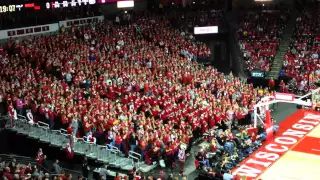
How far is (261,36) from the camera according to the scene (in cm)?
4550

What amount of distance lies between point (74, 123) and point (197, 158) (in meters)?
6.07

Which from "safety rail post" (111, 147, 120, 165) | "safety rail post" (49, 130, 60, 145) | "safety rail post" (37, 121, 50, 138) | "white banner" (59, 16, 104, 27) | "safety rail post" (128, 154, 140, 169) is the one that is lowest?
"safety rail post" (128, 154, 140, 169)

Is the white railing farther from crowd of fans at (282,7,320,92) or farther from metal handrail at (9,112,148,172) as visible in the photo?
crowd of fans at (282,7,320,92)

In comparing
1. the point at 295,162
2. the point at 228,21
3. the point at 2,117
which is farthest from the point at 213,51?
the point at 2,117

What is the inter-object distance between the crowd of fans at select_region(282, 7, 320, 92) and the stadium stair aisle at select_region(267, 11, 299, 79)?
0.45 metres

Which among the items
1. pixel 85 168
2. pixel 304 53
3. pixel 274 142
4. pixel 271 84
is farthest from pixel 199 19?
pixel 85 168

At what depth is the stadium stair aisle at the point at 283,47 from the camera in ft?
136

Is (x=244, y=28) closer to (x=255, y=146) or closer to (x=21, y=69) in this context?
(x=255, y=146)

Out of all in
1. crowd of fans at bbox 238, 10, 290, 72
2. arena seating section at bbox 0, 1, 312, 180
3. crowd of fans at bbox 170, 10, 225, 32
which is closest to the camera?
arena seating section at bbox 0, 1, 312, 180

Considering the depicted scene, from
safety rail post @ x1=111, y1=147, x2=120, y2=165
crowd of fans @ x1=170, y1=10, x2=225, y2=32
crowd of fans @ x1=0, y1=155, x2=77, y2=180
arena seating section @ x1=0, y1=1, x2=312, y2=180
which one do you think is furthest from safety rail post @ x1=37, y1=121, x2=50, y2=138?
crowd of fans @ x1=170, y1=10, x2=225, y2=32

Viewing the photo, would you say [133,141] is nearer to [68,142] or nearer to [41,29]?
[68,142]

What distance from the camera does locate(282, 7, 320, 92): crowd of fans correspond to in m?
38.8

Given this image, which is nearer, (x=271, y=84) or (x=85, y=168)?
(x=85, y=168)

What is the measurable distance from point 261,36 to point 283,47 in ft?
7.36
